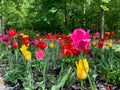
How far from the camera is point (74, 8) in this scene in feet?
102

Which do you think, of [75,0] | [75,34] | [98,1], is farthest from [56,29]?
[75,34]

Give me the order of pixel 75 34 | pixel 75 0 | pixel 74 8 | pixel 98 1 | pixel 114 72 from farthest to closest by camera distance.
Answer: pixel 74 8
pixel 75 0
pixel 98 1
pixel 114 72
pixel 75 34

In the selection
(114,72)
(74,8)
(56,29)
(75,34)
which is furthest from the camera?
(56,29)

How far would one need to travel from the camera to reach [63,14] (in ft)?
103

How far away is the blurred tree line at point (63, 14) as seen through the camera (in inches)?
1072

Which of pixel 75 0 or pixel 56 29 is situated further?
pixel 56 29

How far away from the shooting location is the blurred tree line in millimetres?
27234

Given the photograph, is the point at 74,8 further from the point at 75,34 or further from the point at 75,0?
the point at 75,34

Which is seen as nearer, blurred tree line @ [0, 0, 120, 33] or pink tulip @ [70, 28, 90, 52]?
pink tulip @ [70, 28, 90, 52]

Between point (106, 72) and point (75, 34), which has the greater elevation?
point (75, 34)

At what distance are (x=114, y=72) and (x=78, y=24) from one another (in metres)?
27.2

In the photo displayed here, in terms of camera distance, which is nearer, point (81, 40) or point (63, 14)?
point (81, 40)

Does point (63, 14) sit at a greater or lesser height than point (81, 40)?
lesser

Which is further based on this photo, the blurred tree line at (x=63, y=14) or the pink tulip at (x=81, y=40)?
the blurred tree line at (x=63, y=14)
